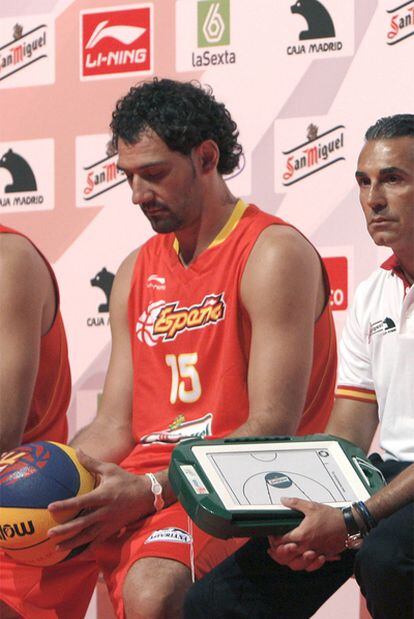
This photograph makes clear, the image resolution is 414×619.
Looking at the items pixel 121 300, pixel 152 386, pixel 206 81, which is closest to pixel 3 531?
pixel 152 386

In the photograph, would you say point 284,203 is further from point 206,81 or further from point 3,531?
point 3,531

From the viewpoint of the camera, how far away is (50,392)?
3.40m

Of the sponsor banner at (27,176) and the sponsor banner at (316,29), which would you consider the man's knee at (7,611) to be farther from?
the sponsor banner at (316,29)

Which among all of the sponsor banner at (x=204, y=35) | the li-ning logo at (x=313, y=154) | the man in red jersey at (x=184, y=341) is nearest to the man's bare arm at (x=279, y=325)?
the man in red jersey at (x=184, y=341)

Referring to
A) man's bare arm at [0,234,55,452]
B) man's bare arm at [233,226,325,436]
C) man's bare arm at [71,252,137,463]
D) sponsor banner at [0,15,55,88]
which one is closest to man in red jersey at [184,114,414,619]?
man's bare arm at [233,226,325,436]

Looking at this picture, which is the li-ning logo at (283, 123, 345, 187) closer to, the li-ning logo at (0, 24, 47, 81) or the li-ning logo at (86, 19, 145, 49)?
the li-ning logo at (86, 19, 145, 49)

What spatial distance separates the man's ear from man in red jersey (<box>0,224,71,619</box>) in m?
0.51

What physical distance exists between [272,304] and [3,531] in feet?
2.75

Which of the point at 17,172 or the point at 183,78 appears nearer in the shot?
the point at 183,78

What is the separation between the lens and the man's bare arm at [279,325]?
114 inches

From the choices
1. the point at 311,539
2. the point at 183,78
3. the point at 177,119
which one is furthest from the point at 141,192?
the point at 311,539

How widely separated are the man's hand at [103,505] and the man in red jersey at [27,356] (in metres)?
0.30

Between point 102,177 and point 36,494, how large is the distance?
63.5 inches

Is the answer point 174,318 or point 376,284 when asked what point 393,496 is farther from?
point 174,318
